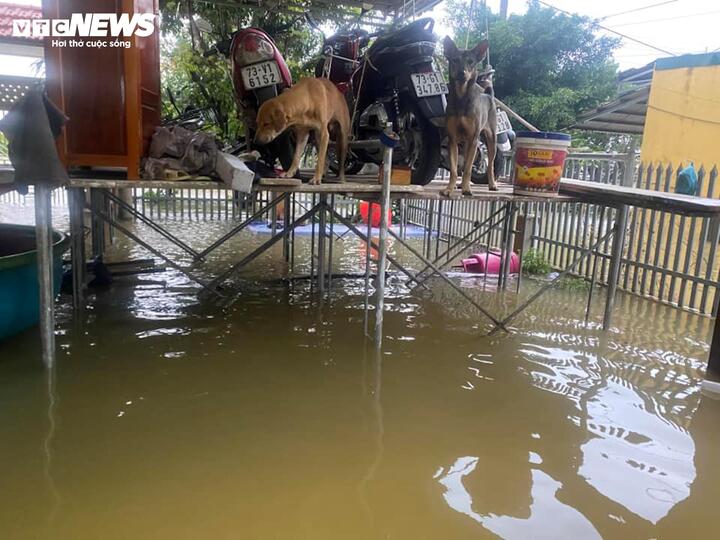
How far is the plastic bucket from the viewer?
476 cm

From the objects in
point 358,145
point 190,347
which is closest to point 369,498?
point 190,347

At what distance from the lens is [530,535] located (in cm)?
251

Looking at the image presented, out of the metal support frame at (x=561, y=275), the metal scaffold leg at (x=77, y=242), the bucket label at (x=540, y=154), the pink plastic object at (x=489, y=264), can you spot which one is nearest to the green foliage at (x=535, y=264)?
the pink plastic object at (x=489, y=264)

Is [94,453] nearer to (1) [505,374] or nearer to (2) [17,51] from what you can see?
(1) [505,374]

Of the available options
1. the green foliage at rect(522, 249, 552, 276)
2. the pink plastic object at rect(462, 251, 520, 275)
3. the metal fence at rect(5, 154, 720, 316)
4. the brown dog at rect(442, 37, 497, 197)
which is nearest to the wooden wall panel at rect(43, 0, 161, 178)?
the metal fence at rect(5, 154, 720, 316)

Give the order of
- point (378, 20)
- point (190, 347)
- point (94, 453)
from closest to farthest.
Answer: point (94, 453)
point (190, 347)
point (378, 20)

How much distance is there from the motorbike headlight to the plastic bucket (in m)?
2.42

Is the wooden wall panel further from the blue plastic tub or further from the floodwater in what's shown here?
the floodwater

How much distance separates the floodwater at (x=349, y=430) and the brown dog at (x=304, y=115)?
5.91 feet

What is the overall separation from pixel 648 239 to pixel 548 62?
351 inches

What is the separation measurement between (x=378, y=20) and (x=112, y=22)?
4.56 m

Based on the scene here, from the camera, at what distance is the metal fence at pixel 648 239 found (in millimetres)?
6125

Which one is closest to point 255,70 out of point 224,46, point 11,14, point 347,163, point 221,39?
point 224,46

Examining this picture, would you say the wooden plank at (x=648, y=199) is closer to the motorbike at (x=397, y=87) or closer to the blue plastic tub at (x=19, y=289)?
the motorbike at (x=397, y=87)
